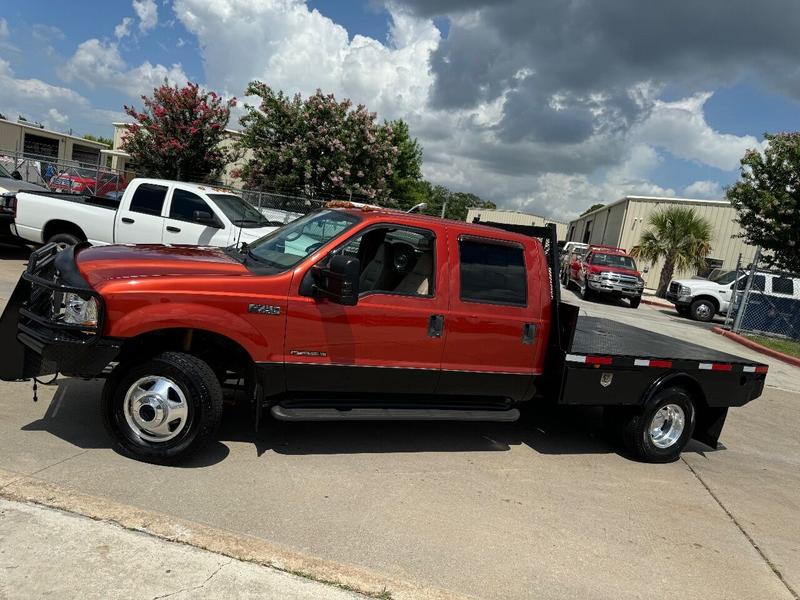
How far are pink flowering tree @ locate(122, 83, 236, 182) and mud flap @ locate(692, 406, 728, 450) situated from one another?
68.5 ft

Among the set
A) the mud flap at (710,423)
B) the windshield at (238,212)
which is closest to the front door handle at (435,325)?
the mud flap at (710,423)

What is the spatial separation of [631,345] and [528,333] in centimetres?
142

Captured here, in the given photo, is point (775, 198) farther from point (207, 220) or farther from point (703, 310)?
point (207, 220)

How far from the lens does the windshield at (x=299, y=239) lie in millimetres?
4629

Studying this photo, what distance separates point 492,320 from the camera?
4957 mm

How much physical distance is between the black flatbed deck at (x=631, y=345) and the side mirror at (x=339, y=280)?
6.67 ft

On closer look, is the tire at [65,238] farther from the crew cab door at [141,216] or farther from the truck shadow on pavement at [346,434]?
the truck shadow on pavement at [346,434]

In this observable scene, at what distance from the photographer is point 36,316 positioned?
413 centimetres

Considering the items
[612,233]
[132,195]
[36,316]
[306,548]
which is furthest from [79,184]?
[612,233]

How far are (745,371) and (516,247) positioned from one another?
8.56 feet

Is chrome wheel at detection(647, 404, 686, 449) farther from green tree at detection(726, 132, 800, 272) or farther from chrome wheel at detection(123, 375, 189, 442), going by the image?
green tree at detection(726, 132, 800, 272)

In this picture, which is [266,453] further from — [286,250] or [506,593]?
[506,593]

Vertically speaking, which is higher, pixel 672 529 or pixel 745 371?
pixel 745 371

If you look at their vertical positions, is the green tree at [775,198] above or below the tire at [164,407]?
above
